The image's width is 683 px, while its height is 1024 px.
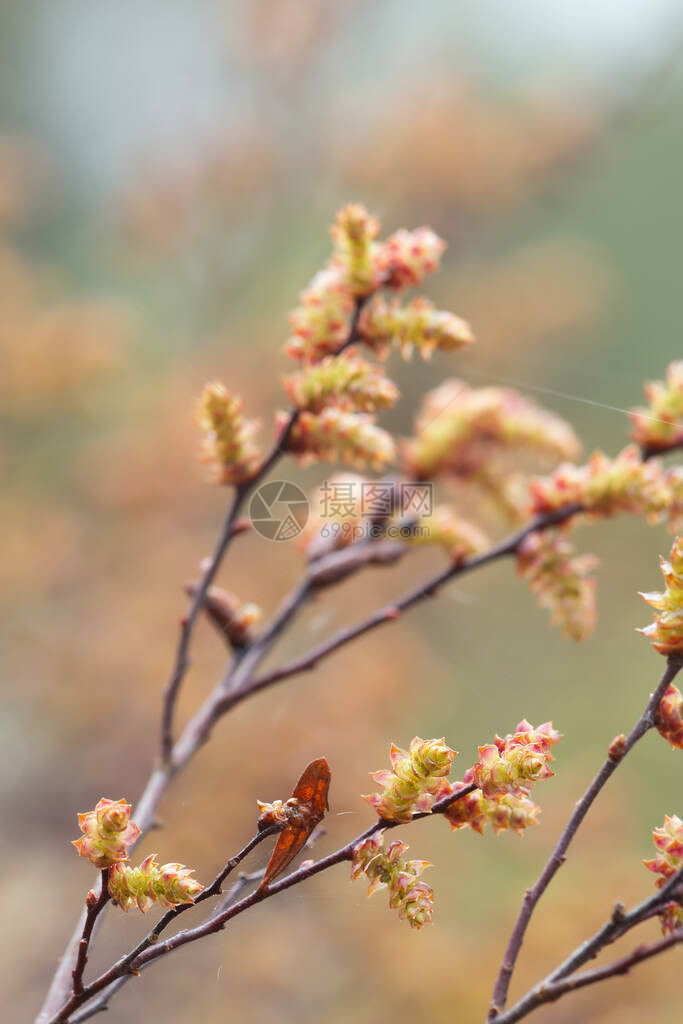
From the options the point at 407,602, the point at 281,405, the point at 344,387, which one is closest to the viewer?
the point at 344,387

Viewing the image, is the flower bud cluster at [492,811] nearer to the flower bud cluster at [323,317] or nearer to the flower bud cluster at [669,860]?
the flower bud cluster at [669,860]

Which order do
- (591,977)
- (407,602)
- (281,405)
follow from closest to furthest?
(591,977), (407,602), (281,405)

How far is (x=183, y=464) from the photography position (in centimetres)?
169

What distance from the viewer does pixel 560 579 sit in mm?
690

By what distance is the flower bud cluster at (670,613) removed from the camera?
14.8 inches

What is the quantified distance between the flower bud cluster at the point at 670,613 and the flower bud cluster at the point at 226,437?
1.09 ft

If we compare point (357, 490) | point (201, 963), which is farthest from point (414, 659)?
point (201, 963)

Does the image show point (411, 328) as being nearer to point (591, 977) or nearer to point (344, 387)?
point (344, 387)

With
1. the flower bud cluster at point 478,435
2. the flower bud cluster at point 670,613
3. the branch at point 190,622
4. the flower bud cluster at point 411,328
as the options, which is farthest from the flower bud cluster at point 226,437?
the flower bud cluster at point 670,613

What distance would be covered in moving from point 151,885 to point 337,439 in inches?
13.8

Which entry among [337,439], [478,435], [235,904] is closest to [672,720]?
[235,904]

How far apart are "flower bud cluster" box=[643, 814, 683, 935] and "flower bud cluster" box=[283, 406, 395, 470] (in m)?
0.32

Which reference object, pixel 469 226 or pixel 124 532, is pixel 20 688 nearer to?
pixel 124 532

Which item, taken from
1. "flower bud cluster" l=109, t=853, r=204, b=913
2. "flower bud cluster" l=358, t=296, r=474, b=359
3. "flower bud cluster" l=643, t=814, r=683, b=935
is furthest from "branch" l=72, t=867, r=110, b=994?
"flower bud cluster" l=358, t=296, r=474, b=359
